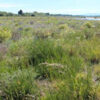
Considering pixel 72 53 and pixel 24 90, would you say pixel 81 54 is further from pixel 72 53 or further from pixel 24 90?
pixel 24 90

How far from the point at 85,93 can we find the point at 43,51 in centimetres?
251

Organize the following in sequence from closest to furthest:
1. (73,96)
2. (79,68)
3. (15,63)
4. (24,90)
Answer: (73,96), (24,90), (79,68), (15,63)

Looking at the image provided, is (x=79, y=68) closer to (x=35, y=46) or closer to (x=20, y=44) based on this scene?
(x=35, y=46)

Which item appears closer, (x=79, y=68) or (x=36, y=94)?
Result: (x=36, y=94)

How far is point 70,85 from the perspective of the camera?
140 inches

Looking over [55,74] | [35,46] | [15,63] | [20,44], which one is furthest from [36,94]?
[20,44]

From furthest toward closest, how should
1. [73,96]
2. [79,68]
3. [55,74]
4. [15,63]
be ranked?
[15,63], [79,68], [55,74], [73,96]

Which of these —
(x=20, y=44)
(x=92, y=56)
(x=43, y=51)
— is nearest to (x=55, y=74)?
(x=43, y=51)

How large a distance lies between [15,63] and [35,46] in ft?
2.71

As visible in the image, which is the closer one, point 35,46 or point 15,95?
point 15,95

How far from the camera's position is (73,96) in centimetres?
346

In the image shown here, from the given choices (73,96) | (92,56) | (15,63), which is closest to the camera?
(73,96)

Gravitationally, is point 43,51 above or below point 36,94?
above

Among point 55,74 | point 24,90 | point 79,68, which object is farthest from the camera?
point 79,68
